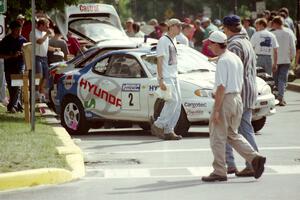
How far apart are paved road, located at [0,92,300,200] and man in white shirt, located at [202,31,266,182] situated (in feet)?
0.70

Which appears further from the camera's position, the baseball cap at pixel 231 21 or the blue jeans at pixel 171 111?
the blue jeans at pixel 171 111

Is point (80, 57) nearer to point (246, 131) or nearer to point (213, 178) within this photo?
point (246, 131)

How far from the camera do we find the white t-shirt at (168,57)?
17609 mm

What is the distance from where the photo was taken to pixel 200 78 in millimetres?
18328

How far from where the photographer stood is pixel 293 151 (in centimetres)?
1574

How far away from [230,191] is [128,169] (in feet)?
8.07

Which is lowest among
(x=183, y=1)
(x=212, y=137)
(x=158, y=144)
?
(x=183, y=1)

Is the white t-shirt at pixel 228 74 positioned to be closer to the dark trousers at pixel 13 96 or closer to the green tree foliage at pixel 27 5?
the green tree foliage at pixel 27 5

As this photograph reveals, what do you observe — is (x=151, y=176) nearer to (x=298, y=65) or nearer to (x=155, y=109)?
(x=155, y=109)

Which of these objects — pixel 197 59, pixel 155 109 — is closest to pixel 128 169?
pixel 155 109

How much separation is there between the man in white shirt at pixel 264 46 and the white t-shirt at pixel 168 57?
24.1 ft

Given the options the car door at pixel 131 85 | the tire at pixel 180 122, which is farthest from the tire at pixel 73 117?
the tire at pixel 180 122

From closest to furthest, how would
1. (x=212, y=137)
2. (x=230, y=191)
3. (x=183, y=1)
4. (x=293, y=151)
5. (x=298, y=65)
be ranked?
(x=230, y=191) < (x=212, y=137) < (x=293, y=151) < (x=298, y=65) < (x=183, y=1)

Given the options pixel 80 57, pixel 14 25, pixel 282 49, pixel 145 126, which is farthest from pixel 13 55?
pixel 282 49
